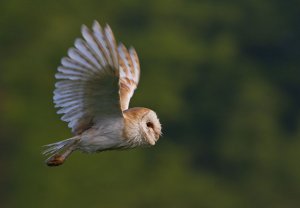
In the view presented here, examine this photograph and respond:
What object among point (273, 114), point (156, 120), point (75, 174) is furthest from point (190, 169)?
point (156, 120)

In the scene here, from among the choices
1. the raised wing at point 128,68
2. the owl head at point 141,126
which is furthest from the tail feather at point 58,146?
the raised wing at point 128,68

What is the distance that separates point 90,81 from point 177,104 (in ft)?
73.1

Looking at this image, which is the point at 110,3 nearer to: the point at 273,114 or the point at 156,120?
the point at 273,114

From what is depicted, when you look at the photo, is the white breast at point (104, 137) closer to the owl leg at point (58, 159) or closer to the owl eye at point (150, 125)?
the owl leg at point (58, 159)

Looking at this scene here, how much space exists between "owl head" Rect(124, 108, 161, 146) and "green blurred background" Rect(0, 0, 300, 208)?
1547 centimetres

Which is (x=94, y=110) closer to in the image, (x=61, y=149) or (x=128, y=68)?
(x=61, y=149)

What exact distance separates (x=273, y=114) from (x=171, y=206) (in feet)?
24.2

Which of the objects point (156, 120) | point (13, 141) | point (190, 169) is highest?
point (156, 120)

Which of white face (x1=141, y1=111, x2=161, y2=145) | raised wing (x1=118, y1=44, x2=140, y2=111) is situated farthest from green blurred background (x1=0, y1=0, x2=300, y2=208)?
white face (x1=141, y1=111, x2=161, y2=145)

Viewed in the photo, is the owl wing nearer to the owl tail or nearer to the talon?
the owl tail

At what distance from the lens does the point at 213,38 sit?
114ft

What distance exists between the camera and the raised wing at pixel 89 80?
821 centimetres

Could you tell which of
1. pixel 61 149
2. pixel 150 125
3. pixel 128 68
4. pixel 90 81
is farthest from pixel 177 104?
pixel 90 81

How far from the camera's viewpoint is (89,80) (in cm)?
858
